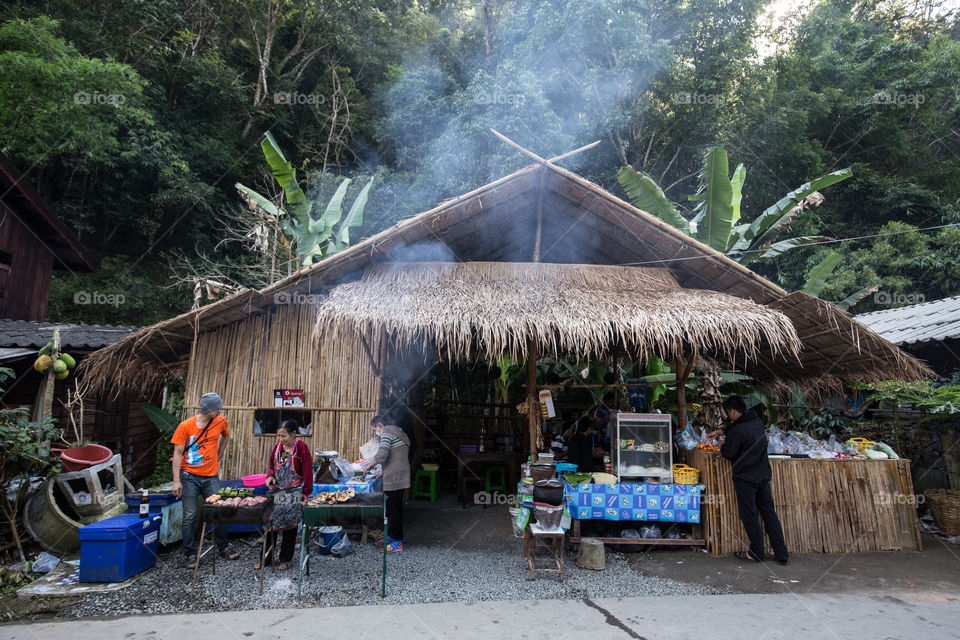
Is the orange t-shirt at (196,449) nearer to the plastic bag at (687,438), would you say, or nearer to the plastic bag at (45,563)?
the plastic bag at (45,563)

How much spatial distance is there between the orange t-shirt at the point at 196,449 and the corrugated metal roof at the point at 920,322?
1047cm

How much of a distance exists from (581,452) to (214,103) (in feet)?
62.7

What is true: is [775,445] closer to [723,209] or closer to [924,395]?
[924,395]

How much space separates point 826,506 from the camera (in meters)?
6.13

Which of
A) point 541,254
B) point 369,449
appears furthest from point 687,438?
point 369,449

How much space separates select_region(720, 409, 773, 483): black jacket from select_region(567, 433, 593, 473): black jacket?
1.86 m

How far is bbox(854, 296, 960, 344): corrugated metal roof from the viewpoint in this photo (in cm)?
834

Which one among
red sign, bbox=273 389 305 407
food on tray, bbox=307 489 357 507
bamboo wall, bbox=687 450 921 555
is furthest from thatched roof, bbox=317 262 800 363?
food on tray, bbox=307 489 357 507

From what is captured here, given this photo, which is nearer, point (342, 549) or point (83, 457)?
point (342, 549)

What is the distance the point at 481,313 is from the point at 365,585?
315 centimetres

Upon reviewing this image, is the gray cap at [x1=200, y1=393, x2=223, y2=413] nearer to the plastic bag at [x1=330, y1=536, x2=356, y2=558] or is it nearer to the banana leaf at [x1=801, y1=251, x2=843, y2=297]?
the plastic bag at [x1=330, y1=536, x2=356, y2=558]

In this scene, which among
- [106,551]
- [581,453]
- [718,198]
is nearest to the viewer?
[106,551]

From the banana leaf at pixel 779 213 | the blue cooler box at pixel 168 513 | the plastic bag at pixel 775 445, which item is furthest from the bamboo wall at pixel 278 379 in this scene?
the banana leaf at pixel 779 213

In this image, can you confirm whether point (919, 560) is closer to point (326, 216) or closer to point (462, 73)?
point (326, 216)
